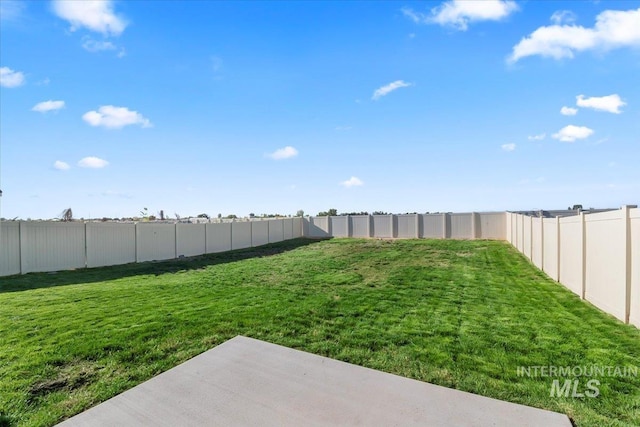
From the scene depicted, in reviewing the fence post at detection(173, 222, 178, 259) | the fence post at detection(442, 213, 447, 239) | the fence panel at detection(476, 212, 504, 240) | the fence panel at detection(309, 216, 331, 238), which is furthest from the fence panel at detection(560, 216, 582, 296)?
the fence panel at detection(309, 216, 331, 238)

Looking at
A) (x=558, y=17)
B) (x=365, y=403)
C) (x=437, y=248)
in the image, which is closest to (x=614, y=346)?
(x=365, y=403)

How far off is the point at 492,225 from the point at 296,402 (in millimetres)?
19682

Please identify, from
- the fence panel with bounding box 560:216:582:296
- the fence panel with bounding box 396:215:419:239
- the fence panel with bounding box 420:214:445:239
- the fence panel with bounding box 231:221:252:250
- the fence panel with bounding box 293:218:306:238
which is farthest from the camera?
the fence panel with bounding box 293:218:306:238

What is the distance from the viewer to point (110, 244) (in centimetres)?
1233

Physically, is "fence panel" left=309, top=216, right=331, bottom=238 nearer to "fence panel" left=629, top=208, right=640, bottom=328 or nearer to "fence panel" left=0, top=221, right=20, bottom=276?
"fence panel" left=0, top=221, right=20, bottom=276

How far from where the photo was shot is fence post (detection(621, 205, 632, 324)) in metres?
4.29

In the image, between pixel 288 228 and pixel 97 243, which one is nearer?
pixel 97 243

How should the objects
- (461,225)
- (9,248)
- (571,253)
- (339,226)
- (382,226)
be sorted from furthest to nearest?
(339,226) → (382,226) → (461,225) → (9,248) → (571,253)

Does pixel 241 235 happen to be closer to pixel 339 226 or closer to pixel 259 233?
pixel 259 233

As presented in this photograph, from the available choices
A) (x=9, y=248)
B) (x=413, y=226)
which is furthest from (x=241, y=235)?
(x=413, y=226)

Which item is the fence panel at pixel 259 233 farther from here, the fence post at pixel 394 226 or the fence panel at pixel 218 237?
the fence post at pixel 394 226

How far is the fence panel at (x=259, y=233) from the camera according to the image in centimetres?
2019

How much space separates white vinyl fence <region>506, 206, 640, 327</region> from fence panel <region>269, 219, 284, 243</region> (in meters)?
16.6

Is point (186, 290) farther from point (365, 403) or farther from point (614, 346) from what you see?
point (614, 346)
